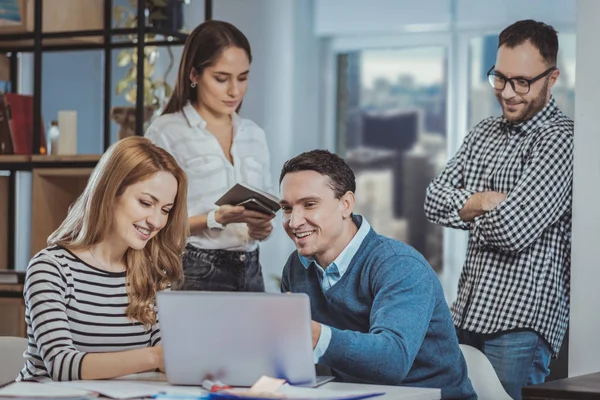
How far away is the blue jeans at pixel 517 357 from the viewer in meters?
2.98

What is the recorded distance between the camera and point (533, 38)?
314 centimetres

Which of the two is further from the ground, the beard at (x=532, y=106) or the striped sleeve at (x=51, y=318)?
the beard at (x=532, y=106)

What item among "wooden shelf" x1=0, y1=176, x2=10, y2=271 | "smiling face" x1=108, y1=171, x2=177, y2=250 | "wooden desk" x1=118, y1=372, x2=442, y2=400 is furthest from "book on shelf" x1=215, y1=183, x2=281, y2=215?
"wooden shelf" x1=0, y1=176, x2=10, y2=271

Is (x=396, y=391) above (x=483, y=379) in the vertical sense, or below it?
above

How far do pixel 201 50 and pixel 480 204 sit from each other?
1.12 m

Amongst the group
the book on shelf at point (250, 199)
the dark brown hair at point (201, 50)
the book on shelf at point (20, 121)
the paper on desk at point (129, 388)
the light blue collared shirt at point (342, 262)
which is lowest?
the paper on desk at point (129, 388)

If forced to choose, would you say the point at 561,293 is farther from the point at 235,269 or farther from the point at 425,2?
the point at 425,2

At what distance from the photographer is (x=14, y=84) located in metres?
4.80

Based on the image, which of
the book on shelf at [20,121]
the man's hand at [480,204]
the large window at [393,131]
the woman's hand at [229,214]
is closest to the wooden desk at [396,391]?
the man's hand at [480,204]

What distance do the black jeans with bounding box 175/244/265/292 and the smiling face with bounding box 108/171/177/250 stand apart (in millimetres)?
836

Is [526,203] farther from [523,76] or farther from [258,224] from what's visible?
[258,224]

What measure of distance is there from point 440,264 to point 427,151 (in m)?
0.70

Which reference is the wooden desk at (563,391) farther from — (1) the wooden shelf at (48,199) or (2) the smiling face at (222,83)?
(1) the wooden shelf at (48,199)

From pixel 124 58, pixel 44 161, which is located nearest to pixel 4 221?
pixel 44 161
